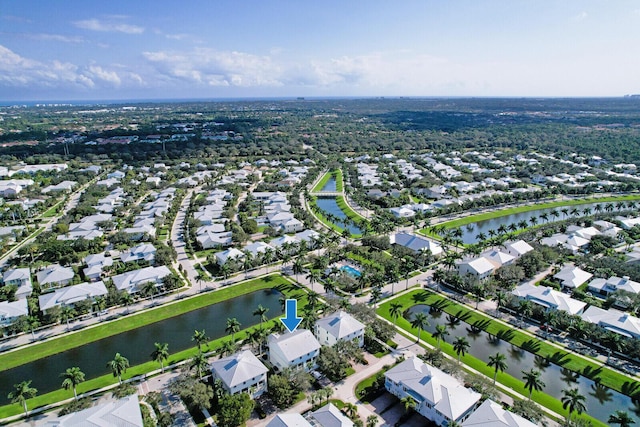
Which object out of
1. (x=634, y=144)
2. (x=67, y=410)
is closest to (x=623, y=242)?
(x=67, y=410)

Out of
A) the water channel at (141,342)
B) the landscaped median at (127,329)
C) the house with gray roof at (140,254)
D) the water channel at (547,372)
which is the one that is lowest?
the water channel at (547,372)

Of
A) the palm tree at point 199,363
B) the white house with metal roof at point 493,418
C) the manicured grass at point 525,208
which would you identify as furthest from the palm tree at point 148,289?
the manicured grass at point 525,208

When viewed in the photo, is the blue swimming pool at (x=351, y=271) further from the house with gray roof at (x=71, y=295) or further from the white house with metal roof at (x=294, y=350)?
the house with gray roof at (x=71, y=295)

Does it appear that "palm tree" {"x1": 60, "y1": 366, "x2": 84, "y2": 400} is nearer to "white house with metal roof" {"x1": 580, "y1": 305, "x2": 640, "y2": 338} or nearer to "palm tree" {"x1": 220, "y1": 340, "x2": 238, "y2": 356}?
"palm tree" {"x1": 220, "y1": 340, "x2": 238, "y2": 356}

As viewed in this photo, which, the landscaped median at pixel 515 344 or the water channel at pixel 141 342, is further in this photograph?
the water channel at pixel 141 342

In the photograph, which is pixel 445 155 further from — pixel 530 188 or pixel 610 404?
pixel 610 404

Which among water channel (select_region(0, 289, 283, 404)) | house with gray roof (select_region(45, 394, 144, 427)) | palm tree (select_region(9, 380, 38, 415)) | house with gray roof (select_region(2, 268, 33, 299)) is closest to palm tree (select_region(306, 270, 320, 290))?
water channel (select_region(0, 289, 283, 404))
